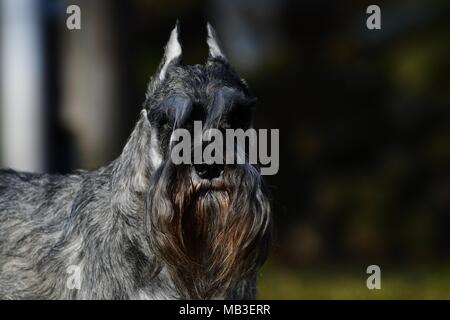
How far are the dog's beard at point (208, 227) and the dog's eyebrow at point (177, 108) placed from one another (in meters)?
0.30

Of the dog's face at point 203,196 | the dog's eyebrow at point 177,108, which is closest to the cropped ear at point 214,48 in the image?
the dog's face at point 203,196

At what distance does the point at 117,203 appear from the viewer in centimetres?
803

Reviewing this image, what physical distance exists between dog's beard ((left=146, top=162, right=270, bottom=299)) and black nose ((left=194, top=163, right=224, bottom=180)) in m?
0.04

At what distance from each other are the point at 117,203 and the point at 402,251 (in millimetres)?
14473

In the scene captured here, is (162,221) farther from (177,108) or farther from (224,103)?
(224,103)

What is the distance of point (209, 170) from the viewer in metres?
7.44

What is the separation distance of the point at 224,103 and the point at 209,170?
473 millimetres

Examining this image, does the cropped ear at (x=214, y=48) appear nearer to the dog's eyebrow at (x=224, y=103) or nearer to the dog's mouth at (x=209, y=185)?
the dog's eyebrow at (x=224, y=103)

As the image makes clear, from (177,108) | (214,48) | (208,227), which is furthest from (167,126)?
(214,48)

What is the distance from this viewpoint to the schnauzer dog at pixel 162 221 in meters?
7.55

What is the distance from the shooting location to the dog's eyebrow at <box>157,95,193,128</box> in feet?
24.4

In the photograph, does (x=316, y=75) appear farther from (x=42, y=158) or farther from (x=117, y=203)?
(x=117, y=203)

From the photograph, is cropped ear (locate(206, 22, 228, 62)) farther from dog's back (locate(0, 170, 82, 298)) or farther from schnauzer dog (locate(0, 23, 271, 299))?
dog's back (locate(0, 170, 82, 298))
